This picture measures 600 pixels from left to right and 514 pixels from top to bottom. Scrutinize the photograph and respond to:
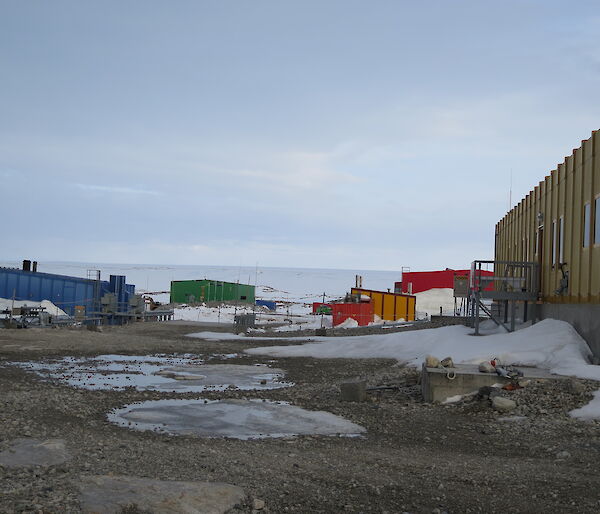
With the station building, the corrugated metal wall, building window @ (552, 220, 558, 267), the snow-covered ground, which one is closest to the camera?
the station building

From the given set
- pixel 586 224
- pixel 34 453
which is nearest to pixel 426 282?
pixel 586 224

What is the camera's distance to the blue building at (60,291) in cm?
4578

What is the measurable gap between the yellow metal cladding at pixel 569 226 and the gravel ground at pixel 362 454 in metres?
4.64

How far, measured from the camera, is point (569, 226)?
1875 cm

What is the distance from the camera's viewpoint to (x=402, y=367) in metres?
19.6

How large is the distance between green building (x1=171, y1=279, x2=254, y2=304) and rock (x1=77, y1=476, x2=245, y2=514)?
2310 inches

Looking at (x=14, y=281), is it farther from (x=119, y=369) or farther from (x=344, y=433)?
(x=344, y=433)

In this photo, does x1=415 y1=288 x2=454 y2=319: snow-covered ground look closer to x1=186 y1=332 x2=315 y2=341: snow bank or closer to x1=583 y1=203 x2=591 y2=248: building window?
x1=186 y1=332 x2=315 y2=341: snow bank

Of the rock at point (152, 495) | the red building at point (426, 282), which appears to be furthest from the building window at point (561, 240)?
the red building at point (426, 282)

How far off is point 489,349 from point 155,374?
879 cm

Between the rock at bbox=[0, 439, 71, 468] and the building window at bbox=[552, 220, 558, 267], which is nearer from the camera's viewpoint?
the rock at bbox=[0, 439, 71, 468]

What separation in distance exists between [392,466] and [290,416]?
3847 millimetres

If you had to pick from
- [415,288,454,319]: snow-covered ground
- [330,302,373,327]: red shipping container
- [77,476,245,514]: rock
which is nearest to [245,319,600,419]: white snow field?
[77,476,245,514]: rock

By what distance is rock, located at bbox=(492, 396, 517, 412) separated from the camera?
12.2 m
